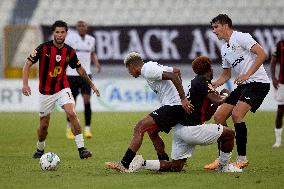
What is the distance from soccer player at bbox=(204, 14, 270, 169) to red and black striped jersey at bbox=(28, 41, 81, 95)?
9.20 ft

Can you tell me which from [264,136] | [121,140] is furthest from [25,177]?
[264,136]

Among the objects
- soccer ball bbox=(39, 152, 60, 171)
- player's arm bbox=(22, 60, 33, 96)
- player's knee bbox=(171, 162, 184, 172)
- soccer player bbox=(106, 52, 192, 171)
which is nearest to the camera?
soccer player bbox=(106, 52, 192, 171)

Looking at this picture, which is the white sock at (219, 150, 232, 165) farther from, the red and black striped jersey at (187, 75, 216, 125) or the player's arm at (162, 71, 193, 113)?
the player's arm at (162, 71, 193, 113)

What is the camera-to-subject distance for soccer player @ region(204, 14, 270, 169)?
11453mm

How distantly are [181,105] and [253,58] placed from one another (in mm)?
1582

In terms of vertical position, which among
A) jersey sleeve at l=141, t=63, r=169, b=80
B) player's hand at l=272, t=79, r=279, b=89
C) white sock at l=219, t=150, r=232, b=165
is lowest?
white sock at l=219, t=150, r=232, b=165

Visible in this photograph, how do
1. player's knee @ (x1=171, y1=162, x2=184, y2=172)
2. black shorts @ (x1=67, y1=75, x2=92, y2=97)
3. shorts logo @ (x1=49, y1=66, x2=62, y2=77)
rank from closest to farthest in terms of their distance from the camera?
player's knee @ (x1=171, y1=162, x2=184, y2=172)
shorts logo @ (x1=49, y1=66, x2=62, y2=77)
black shorts @ (x1=67, y1=75, x2=92, y2=97)

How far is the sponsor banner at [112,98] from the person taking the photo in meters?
26.5

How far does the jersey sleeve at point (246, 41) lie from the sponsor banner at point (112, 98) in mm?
14826

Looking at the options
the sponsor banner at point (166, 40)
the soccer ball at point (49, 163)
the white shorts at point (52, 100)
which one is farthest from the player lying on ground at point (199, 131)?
the sponsor banner at point (166, 40)

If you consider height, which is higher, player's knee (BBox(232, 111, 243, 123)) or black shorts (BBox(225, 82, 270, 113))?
black shorts (BBox(225, 82, 270, 113))

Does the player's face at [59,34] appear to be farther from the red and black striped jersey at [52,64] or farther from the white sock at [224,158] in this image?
the white sock at [224,158]

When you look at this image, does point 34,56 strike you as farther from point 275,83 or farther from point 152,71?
point 275,83

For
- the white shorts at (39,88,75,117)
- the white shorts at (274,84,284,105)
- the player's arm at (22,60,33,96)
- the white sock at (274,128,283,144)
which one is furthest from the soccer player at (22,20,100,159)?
the white shorts at (274,84,284,105)
